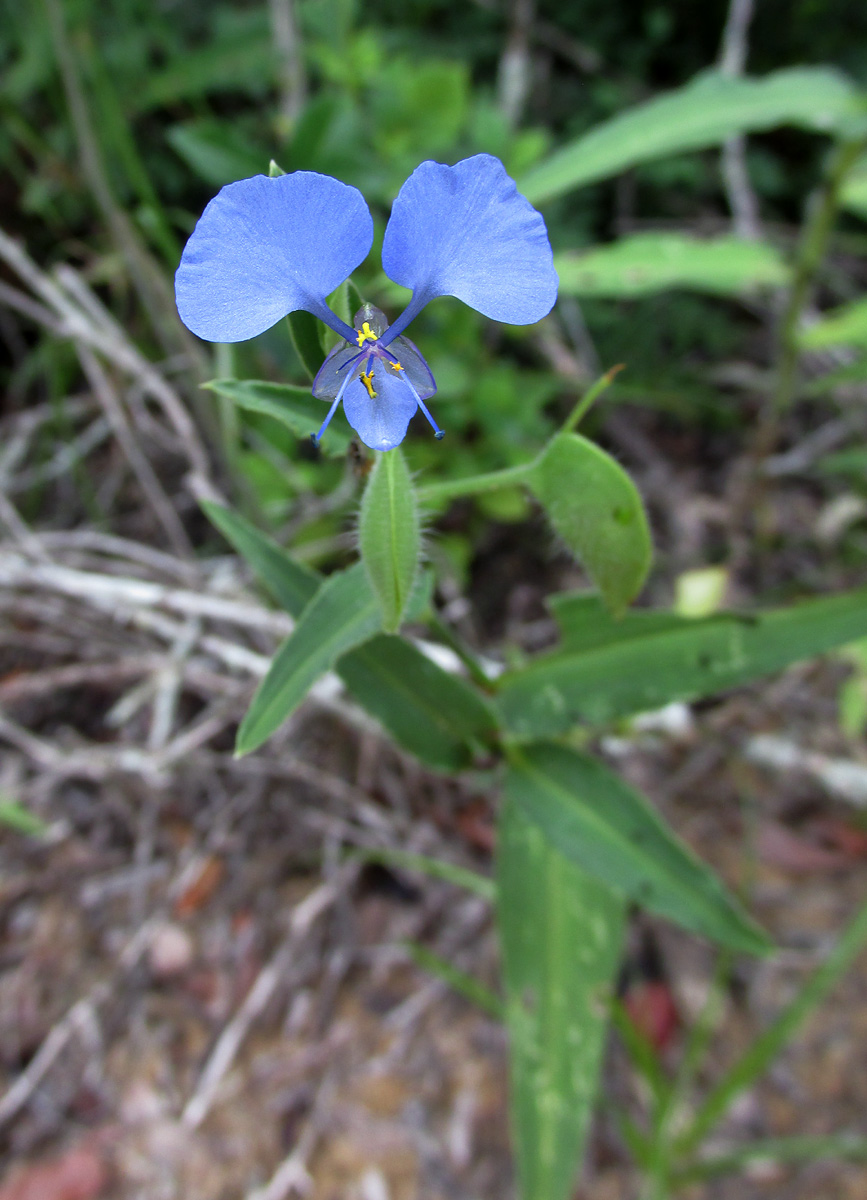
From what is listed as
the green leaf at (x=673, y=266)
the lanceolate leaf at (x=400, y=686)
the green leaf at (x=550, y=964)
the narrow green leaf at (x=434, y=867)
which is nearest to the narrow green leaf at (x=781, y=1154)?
the green leaf at (x=550, y=964)

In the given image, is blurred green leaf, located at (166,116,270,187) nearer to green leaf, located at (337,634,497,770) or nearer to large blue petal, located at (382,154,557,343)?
green leaf, located at (337,634,497,770)

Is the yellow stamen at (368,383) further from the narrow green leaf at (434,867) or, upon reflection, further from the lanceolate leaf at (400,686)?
the narrow green leaf at (434,867)

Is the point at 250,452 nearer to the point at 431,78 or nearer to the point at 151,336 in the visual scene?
the point at 151,336

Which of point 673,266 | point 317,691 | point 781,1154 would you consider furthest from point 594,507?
point 781,1154

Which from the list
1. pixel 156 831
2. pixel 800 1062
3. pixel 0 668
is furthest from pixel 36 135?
pixel 800 1062

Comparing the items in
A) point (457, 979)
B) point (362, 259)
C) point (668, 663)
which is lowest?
point (457, 979)

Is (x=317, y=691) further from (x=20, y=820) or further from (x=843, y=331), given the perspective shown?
(x=843, y=331)
